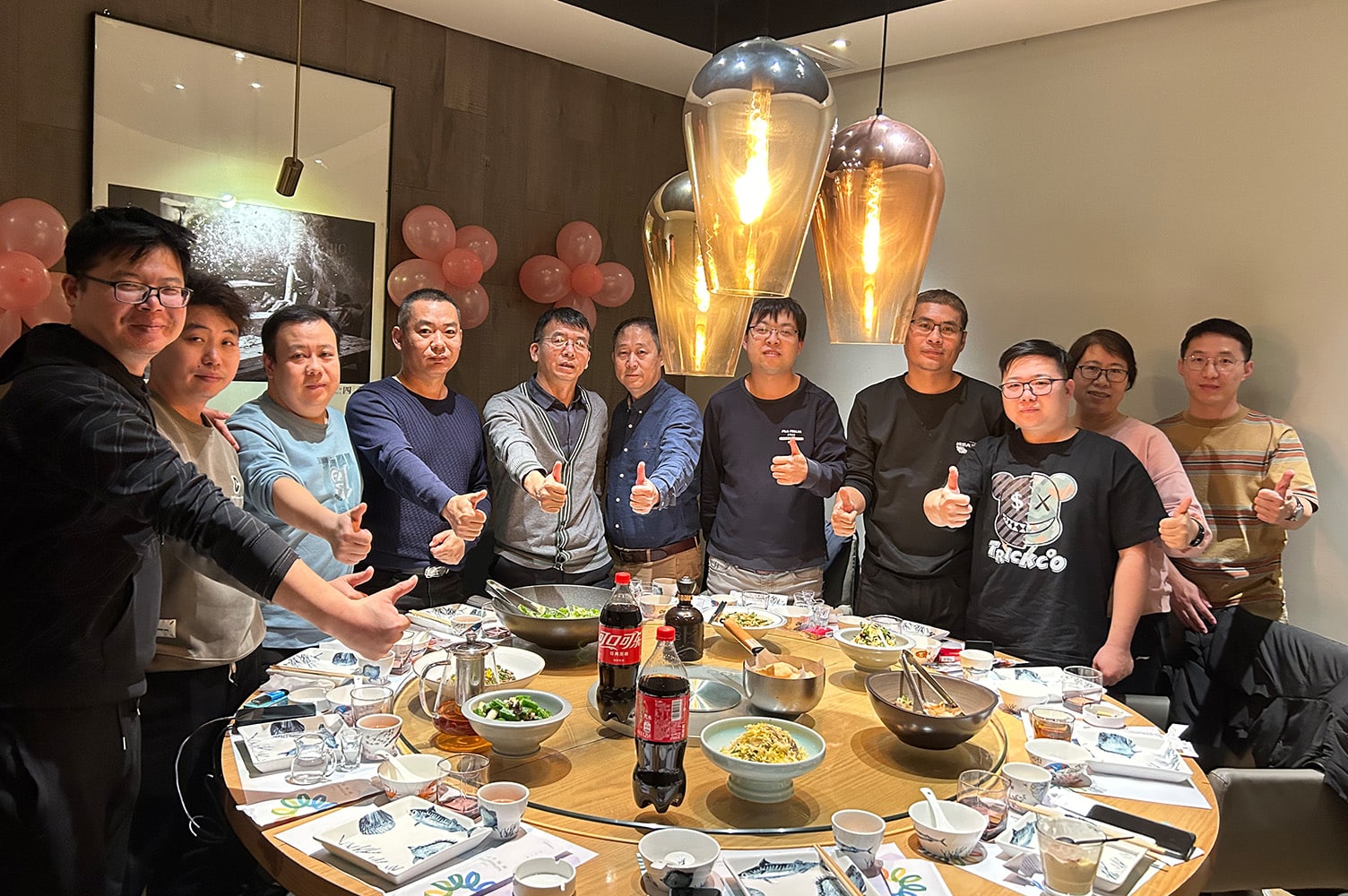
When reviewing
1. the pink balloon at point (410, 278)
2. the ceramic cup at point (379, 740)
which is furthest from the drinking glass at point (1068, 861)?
the pink balloon at point (410, 278)

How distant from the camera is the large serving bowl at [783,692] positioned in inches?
76.1

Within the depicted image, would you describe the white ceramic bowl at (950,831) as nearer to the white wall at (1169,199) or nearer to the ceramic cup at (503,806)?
the ceramic cup at (503,806)

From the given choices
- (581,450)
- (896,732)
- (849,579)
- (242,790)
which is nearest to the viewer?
(242,790)

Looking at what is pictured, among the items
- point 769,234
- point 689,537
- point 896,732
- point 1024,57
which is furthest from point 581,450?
point 1024,57

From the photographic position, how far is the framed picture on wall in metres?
3.55

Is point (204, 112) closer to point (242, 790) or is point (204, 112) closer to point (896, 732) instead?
point (242, 790)

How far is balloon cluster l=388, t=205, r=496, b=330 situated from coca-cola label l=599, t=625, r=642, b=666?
2530 millimetres

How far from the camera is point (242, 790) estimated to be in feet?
5.29

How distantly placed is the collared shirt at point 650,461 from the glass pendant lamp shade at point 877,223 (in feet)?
5.86

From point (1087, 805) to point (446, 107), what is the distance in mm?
4077

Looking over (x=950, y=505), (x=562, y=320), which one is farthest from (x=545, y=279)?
(x=950, y=505)

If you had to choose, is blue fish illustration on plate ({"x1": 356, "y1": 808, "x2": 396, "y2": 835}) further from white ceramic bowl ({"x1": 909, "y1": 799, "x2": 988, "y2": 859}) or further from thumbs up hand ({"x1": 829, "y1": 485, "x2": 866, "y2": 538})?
thumbs up hand ({"x1": 829, "y1": 485, "x2": 866, "y2": 538})

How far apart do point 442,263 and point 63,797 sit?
301 centimetres

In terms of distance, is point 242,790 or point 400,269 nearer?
point 242,790
